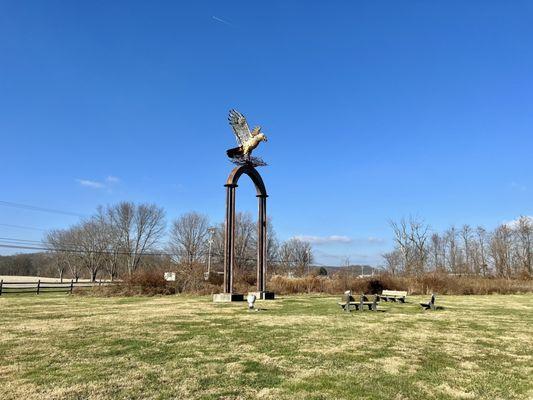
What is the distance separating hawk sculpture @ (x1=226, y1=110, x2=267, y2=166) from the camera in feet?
68.9

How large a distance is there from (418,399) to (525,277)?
144 feet

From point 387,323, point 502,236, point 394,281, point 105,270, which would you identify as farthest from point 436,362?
point 105,270

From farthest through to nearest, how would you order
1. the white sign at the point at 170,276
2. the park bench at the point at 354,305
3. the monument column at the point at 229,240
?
the white sign at the point at 170,276 < the monument column at the point at 229,240 < the park bench at the point at 354,305

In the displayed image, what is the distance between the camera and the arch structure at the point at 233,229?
19625 mm

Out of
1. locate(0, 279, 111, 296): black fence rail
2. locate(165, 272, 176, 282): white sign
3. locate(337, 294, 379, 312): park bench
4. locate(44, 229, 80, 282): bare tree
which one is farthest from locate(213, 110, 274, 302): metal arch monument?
locate(44, 229, 80, 282): bare tree

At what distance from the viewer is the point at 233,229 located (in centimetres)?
1992

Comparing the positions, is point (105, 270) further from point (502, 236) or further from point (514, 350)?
point (514, 350)

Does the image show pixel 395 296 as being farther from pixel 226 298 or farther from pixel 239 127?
pixel 239 127

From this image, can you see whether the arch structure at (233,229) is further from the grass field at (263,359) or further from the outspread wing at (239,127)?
the grass field at (263,359)

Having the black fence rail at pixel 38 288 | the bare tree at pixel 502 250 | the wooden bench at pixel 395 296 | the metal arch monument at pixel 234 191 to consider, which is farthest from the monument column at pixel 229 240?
the bare tree at pixel 502 250

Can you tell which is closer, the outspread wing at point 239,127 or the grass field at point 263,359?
the grass field at point 263,359

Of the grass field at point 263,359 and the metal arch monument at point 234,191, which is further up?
the metal arch monument at point 234,191

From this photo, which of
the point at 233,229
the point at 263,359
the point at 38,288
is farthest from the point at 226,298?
the point at 38,288

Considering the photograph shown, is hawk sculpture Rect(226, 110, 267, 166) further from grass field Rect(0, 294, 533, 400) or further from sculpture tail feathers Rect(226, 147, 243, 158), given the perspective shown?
grass field Rect(0, 294, 533, 400)
